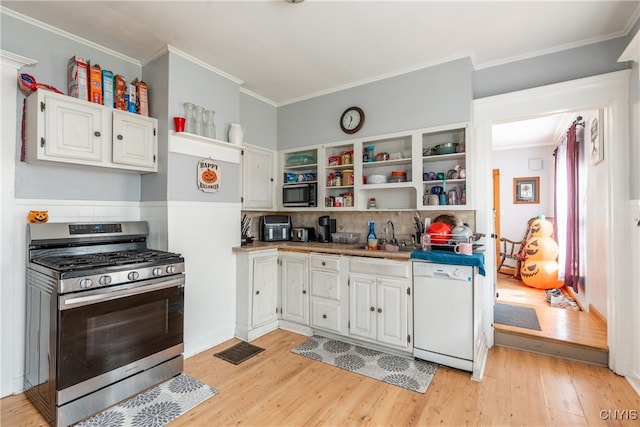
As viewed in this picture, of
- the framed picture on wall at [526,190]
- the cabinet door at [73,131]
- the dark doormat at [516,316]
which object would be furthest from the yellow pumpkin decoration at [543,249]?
the cabinet door at [73,131]

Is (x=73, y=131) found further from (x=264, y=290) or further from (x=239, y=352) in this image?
(x=239, y=352)

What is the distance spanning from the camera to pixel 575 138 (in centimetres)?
399

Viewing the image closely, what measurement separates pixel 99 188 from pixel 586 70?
4.22 metres

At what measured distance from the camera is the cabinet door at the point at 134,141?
2.43 metres

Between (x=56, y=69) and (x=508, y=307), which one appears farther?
(x=508, y=307)

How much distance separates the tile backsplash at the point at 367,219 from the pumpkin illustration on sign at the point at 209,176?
809mm

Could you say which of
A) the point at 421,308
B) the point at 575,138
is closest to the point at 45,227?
the point at 421,308

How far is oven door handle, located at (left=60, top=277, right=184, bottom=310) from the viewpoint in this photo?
179 cm

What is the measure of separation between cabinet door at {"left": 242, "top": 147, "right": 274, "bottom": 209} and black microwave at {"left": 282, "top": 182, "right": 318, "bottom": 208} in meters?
0.21

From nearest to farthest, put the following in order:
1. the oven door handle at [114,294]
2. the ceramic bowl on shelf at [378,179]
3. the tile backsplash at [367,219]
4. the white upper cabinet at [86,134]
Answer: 1. the oven door handle at [114,294]
2. the white upper cabinet at [86,134]
3. the tile backsplash at [367,219]
4. the ceramic bowl on shelf at [378,179]

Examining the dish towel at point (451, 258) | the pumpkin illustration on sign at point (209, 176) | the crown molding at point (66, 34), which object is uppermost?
the crown molding at point (66, 34)

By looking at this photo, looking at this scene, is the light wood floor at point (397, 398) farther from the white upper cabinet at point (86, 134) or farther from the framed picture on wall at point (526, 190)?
the framed picture on wall at point (526, 190)

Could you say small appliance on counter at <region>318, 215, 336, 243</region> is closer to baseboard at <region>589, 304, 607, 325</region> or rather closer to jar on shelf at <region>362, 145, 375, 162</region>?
jar on shelf at <region>362, 145, 375, 162</region>

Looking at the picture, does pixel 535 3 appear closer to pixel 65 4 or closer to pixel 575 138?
pixel 575 138
